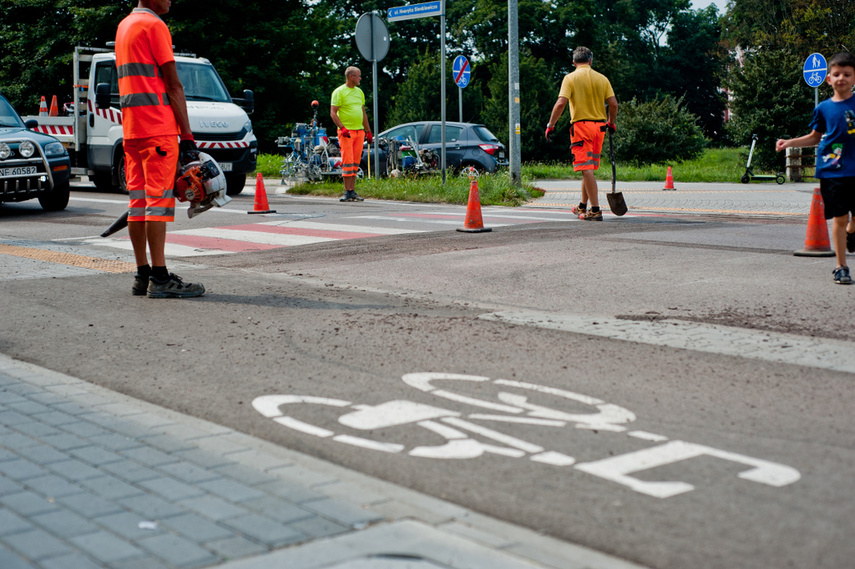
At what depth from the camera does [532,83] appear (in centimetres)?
3978

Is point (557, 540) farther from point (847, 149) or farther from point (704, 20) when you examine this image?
point (704, 20)

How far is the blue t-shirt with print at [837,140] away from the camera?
743 centimetres

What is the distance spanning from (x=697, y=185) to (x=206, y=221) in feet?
44.9

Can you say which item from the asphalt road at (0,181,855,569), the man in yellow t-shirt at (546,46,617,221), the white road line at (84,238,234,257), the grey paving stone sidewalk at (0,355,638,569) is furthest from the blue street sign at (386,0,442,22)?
the grey paving stone sidewalk at (0,355,638,569)

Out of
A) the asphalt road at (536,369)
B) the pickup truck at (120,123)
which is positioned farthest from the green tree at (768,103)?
the asphalt road at (536,369)

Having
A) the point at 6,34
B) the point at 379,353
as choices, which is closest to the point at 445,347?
the point at 379,353

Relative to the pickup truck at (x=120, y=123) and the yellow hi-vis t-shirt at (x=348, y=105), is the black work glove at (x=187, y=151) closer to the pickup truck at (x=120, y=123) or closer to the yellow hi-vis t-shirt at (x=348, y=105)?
the yellow hi-vis t-shirt at (x=348, y=105)

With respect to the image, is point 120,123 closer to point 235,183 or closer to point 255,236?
point 235,183

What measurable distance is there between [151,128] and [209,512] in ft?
15.1

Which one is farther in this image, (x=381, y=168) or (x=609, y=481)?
(x=381, y=168)

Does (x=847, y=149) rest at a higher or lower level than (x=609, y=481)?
higher

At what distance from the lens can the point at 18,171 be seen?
1410cm

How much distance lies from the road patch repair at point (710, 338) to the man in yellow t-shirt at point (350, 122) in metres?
10.5

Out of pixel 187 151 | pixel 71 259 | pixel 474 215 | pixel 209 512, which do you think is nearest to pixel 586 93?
pixel 474 215
